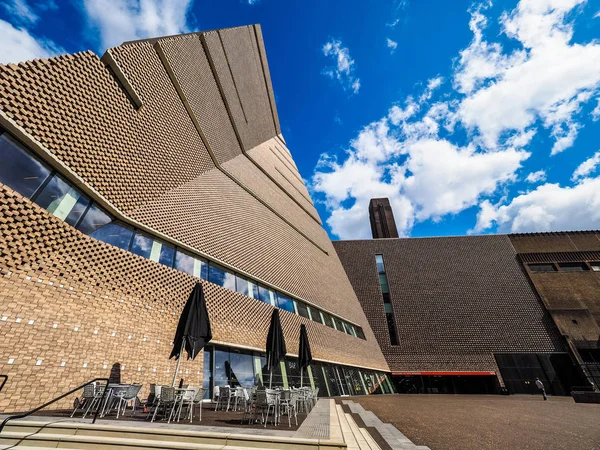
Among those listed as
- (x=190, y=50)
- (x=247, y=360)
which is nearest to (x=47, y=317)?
(x=247, y=360)

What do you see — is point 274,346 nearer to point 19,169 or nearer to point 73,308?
point 73,308

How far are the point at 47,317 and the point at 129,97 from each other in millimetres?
6613

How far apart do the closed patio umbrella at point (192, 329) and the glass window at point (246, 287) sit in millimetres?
4693

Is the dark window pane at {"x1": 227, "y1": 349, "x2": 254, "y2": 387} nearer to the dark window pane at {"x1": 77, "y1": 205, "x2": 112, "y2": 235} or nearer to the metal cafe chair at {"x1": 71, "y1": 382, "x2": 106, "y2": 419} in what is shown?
the metal cafe chair at {"x1": 71, "y1": 382, "x2": 106, "y2": 419}

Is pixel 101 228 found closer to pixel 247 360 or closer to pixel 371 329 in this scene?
pixel 247 360

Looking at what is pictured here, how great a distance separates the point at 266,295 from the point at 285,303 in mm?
1493

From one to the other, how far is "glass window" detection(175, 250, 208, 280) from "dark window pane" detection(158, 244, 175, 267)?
7.7 inches

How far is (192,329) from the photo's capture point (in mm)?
6328

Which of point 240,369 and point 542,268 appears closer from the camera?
point 240,369

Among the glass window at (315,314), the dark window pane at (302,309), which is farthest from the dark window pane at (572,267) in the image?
the dark window pane at (302,309)

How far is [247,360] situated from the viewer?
1022 cm

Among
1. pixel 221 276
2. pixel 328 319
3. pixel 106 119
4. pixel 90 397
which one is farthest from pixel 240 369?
pixel 106 119

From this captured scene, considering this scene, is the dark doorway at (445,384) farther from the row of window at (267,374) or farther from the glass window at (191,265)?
the glass window at (191,265)

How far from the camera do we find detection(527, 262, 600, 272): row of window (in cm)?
2811
